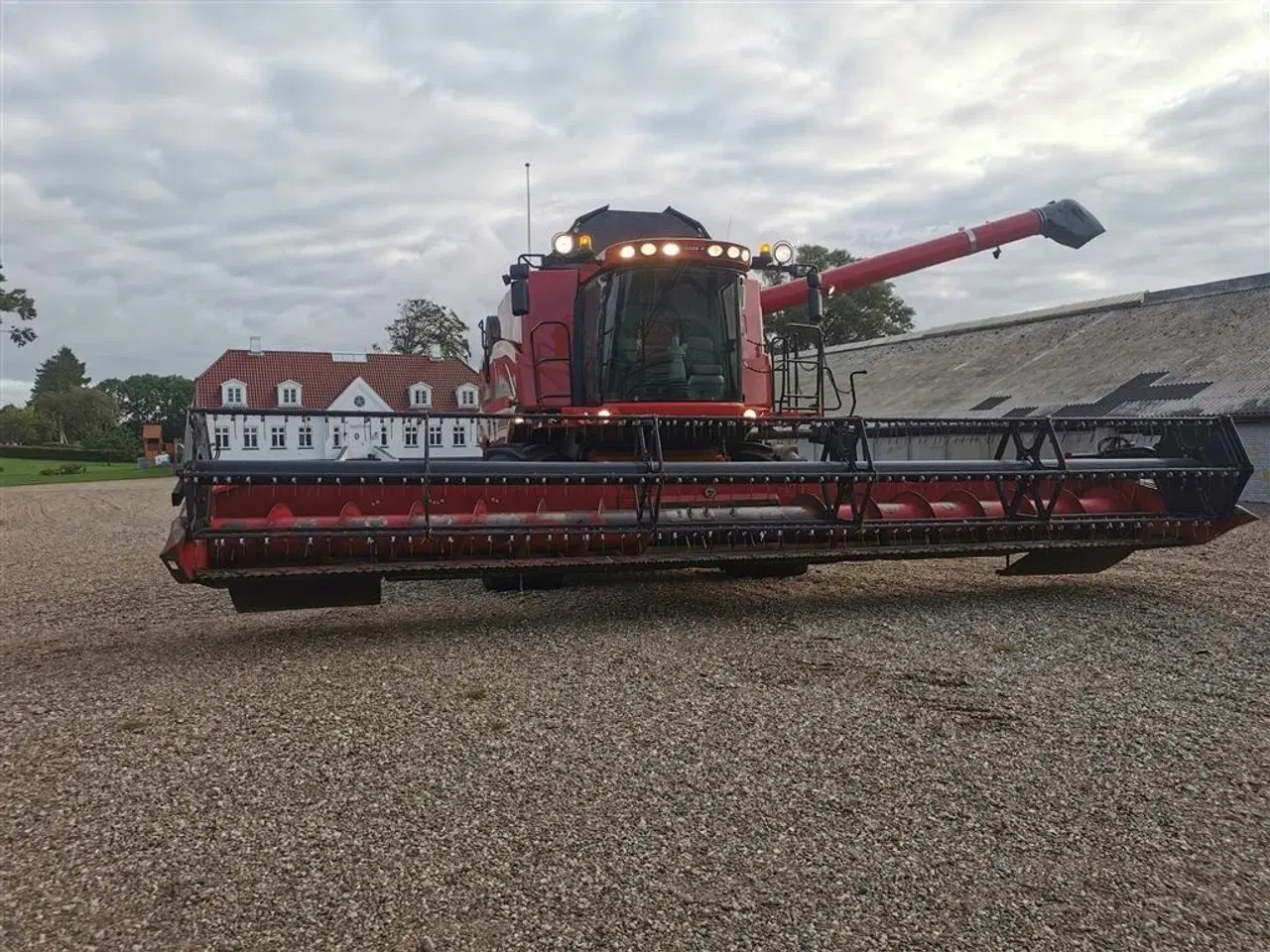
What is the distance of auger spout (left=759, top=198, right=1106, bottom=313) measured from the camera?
1063 cm

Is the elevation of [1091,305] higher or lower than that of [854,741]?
higher

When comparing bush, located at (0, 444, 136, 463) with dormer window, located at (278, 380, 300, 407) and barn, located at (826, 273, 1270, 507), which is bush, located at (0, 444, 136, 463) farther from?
barn, located at (826, 273, 1270, 507)

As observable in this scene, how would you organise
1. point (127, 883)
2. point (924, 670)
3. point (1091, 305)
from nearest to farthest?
point (127, 883)
point (924, 670)
point (1091, 305)

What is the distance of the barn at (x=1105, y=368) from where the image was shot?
1745 centimetres

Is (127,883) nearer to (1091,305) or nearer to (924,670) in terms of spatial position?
(924,670)

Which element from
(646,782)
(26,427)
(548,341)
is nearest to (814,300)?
(548,341)

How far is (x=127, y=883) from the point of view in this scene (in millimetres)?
2787

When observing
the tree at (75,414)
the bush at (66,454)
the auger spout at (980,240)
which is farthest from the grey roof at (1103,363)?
the tree at (75,414)

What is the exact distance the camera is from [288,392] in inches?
2004

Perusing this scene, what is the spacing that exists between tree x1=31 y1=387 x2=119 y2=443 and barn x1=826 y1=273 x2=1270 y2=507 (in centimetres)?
7892

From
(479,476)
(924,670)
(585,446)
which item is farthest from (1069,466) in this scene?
(479,476)

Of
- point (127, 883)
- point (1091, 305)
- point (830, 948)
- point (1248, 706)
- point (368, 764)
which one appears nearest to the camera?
point (830, 948)

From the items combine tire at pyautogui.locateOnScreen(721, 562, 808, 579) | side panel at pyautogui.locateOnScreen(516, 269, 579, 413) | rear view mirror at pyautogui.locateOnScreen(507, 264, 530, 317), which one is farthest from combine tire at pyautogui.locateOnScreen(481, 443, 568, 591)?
combine tire at pyautogui.locateOnScreen(721, 562, 808, 579)

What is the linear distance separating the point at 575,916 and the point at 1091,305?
27.1m
